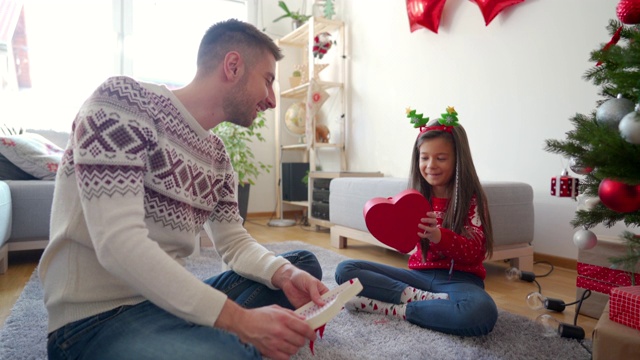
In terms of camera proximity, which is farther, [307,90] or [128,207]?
[307,90]

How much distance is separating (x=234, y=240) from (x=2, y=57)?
305 cm

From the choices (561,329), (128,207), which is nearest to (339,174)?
(561,329)

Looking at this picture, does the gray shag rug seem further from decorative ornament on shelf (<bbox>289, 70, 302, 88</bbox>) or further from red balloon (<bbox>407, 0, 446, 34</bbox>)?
decorative ornament on shelf (<bbox>289, 70, 302, 88</bbox>)

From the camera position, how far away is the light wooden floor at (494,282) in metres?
1.43

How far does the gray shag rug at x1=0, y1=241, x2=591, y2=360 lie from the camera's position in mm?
1070

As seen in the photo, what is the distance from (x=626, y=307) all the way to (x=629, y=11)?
2.10ft

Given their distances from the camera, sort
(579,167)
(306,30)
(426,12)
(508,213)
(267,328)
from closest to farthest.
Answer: (267,328) < (579,167) < (508,213) < (426,12) < (306,30)

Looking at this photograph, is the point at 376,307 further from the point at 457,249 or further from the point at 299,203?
the point at 299,203

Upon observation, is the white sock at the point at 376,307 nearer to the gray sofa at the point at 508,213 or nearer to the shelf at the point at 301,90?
the gray sofa at the point at 508,213

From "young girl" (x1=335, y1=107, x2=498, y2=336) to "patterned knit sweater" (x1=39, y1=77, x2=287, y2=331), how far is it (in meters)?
0.69

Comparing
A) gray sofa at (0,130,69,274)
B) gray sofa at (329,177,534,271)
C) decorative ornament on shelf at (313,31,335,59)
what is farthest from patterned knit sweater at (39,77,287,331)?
decorative ornament on shelf at (313,31,335,59)

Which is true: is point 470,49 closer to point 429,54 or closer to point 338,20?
point 429,54

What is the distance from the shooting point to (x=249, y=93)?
35.9 inches

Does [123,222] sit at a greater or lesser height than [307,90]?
lesser
